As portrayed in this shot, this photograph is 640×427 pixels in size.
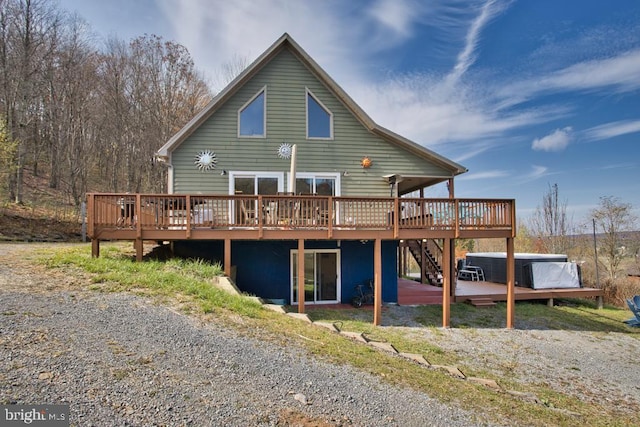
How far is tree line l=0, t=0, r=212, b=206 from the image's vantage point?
20984 mm

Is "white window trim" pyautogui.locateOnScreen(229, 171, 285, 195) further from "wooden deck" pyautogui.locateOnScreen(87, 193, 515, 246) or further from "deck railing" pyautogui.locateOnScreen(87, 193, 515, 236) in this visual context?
"wooden deck" pyautogui.locateOnScreen(87, 193, 515, 246)

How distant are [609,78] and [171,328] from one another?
28114 millimetres

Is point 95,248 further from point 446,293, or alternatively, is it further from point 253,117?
point 446,293

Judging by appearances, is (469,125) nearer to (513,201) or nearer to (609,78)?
(609,78)

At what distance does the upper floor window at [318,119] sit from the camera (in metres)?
11.5

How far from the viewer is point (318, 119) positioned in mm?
11562

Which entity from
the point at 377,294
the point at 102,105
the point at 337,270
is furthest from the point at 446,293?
the point at 102,105

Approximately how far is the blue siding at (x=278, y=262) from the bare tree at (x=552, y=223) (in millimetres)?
18134

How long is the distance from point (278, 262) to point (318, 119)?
490cm

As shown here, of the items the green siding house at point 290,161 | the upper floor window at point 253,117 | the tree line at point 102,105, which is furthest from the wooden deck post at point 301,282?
the tree line at point 102,105

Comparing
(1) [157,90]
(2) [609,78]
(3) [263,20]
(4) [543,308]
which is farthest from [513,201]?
(1) [157,90]

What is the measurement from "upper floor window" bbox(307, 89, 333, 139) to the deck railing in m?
2.92

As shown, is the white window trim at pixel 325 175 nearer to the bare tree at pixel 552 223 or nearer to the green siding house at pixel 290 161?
the green siding house at pixel 290 161

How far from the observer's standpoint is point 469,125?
23094 millimetres
